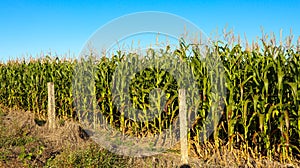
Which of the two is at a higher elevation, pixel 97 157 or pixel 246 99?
pixel 246 99

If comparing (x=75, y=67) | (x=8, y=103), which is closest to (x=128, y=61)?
(x=75, y=67)

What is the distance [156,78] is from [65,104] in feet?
13.8

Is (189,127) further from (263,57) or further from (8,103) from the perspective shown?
(8,103)

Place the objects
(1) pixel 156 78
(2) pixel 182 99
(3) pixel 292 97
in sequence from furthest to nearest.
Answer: (1) pixel 156 78 < (2) pixel 182 99 < (3) pixel 292 97

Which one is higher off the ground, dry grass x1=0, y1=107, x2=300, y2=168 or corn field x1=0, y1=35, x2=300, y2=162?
corn field x1=0, y1=35, x2=300, y2=162

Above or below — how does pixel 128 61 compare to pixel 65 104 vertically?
above

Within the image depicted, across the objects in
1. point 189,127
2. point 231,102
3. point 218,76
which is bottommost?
point 189,127

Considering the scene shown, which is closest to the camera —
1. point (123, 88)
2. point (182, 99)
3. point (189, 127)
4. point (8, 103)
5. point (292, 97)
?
point (292, 97)

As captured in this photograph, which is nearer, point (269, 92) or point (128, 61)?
point (269, 92)

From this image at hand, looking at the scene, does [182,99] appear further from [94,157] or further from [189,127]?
[94,157]

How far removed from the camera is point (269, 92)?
536 centimetres

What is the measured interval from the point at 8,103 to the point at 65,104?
5.08 metres

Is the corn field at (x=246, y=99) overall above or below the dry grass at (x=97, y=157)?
above

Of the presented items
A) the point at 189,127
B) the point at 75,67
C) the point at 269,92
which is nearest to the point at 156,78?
the point at 189,127
